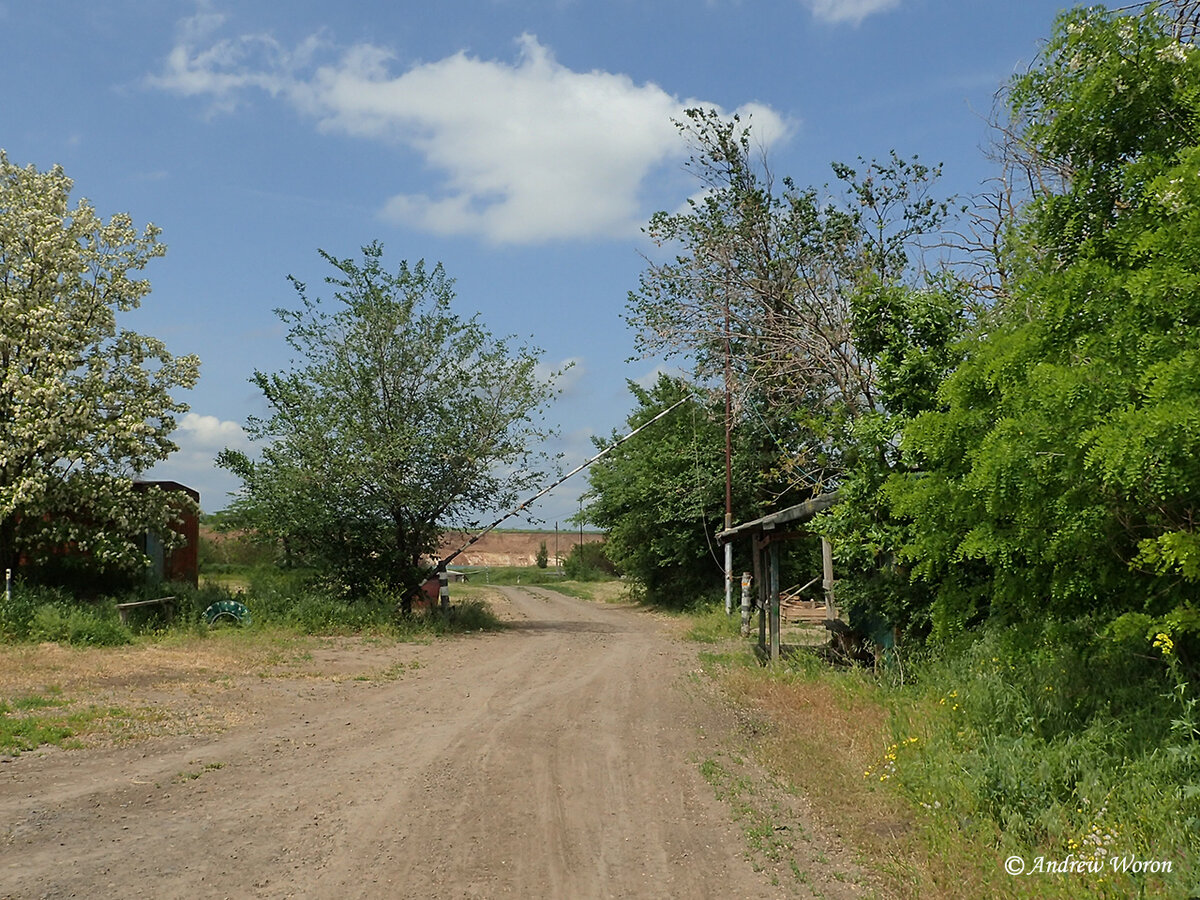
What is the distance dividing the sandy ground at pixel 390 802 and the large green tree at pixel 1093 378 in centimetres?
292

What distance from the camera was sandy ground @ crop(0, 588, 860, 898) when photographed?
6.24 metres

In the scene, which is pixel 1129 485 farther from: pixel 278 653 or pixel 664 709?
pixel 278 653

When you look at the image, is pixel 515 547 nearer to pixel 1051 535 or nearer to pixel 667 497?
pixel 667 497

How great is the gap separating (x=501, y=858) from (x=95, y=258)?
1882cm

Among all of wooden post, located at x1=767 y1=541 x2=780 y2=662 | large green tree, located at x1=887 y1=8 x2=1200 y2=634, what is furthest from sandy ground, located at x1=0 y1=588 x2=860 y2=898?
large green tree, located at x1=887 y1=8 x2=1200 y2=634

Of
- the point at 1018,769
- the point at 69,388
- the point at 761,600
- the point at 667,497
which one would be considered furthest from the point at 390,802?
the point at 667,497

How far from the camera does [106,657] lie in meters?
16.2

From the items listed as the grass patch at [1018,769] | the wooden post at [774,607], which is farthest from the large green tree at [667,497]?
the grass patch at [1018,769]

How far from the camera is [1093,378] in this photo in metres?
6.64

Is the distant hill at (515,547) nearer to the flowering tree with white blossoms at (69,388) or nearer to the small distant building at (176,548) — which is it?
the small distant building at (176,548)

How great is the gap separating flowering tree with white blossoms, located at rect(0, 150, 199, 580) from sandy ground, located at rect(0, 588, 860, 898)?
822 centimetres

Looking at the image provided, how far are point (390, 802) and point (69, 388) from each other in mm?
15757

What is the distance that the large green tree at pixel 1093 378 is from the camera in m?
6.32

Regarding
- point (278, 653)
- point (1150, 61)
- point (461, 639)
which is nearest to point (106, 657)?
point (278, 653)
